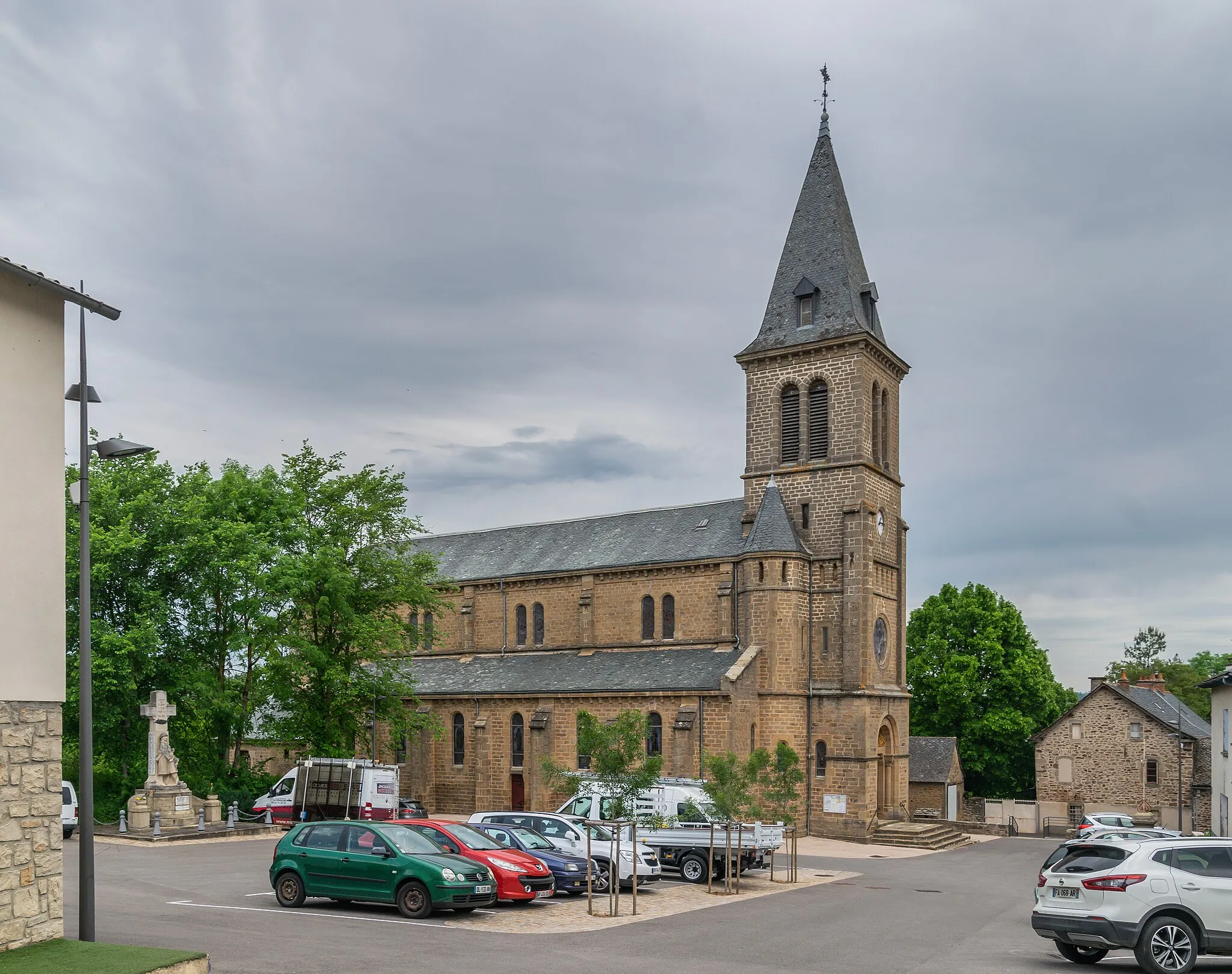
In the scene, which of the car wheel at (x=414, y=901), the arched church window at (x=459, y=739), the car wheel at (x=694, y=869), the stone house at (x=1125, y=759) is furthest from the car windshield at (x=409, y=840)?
the stone house at (x=1125, y=759)

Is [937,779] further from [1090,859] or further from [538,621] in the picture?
[1090,859]

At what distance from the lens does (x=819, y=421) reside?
46.7 meters

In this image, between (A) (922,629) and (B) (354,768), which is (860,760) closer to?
(B) (354,768)

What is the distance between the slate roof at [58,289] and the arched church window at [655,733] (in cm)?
3300

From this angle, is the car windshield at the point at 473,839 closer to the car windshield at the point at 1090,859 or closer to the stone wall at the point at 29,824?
Answer: the stone wall at the point at 29,824

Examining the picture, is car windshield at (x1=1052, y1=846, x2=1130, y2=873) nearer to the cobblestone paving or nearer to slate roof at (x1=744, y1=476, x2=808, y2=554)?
the cobblestone paving

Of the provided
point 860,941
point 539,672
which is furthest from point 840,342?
point 860,941

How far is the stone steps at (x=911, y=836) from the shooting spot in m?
41.9

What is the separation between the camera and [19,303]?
1230 cm

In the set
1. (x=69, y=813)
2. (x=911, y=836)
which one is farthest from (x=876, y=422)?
(x=69, y=813)

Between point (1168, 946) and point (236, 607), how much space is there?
32.5 m

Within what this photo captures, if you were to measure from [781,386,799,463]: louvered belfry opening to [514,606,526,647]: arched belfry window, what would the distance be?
1404 cm

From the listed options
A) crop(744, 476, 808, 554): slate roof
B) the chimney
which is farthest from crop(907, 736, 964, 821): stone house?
crop(744, 476, 808, 554): slate roof

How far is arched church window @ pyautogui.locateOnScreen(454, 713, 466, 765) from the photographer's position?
1964 inches
